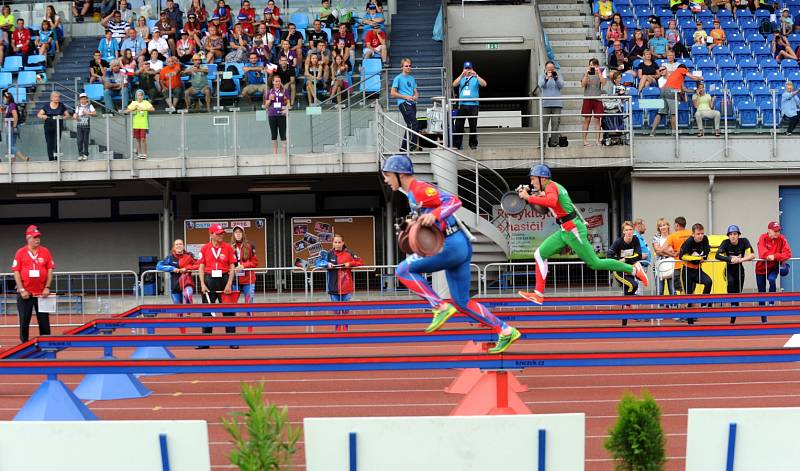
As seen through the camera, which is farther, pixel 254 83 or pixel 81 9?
pixel 81 9

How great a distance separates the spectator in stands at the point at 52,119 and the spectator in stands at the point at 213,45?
4027 mm

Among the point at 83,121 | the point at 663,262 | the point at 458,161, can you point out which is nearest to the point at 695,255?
the point at 663,262

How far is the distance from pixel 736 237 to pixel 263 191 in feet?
36.9

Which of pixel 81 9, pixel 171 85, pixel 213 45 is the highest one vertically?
pixel 81 9

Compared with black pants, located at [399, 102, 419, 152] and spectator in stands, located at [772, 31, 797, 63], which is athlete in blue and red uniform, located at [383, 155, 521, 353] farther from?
spectator in stands, located at [772, 31, 797, 63]

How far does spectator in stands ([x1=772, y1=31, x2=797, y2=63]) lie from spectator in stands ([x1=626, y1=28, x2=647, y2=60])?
338 centimetres

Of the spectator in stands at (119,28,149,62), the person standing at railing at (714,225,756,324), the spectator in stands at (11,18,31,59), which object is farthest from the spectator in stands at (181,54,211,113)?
the person standing at railing at (714,225,756,324)

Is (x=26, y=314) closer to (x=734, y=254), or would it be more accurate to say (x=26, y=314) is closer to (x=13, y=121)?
(x=13, y=121)

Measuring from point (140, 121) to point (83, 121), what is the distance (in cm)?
120

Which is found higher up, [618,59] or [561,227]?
[618,59]

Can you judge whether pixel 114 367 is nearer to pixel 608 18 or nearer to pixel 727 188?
pixel 727 188

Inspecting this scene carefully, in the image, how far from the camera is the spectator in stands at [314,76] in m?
23.5

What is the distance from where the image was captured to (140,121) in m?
22.5

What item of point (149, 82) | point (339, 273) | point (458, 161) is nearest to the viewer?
point (339, 273)
